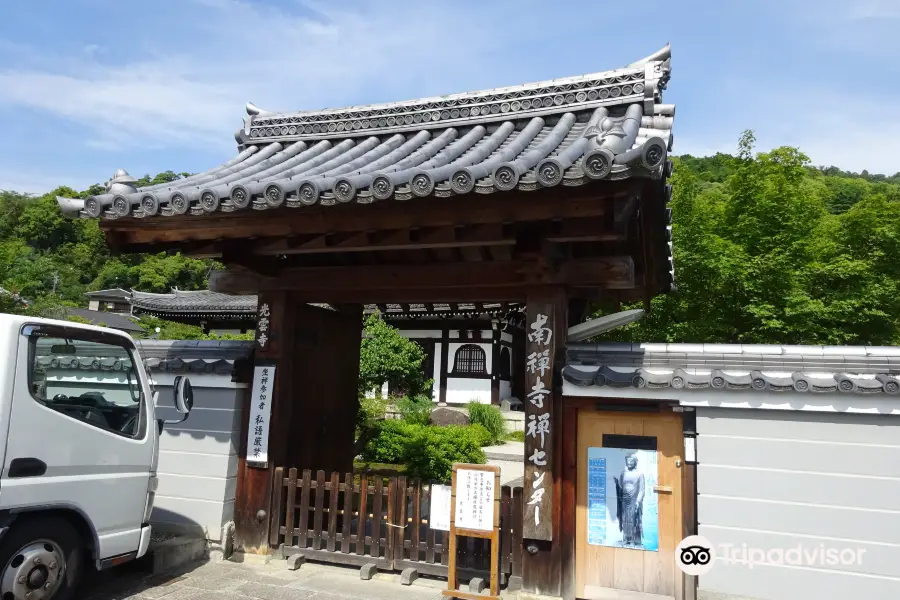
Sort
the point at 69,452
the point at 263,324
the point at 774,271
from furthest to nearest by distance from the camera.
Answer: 1. the point at 774,271
2. the point at 263,324
3. the point at 69,452

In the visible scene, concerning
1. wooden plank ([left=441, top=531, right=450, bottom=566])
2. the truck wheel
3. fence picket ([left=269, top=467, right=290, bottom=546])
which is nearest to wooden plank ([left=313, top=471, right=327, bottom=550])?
fence picket ([left=269, top=467, right=290, bottom=546])

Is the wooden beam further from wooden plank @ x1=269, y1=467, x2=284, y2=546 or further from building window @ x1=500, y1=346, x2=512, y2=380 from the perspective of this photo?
building window @ x1=500, y1=346, x2=512, y2=380

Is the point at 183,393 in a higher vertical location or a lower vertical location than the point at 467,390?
lower

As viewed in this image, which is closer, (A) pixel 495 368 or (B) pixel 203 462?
(B) pixel 203 462

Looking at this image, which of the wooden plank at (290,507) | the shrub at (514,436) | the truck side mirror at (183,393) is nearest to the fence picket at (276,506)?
the wooden plank at (290,507)

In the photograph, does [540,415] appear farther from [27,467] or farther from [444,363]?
[444,363]

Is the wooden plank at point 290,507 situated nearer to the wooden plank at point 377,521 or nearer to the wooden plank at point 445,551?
the wooden plank at point 377,521

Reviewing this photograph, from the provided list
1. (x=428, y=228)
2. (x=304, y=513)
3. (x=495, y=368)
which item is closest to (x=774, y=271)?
(x=428, y=228)

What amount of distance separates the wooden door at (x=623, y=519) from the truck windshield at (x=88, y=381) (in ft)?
14.7

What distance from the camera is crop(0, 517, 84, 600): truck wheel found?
4590 millimetres

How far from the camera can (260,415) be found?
720 centimetres

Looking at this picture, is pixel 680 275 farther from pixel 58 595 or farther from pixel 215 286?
pixel 58 595

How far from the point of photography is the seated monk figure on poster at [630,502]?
226 inches

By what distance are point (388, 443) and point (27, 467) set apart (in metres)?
10.2
